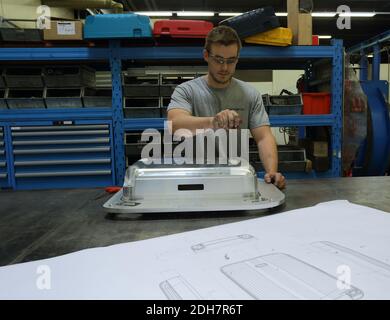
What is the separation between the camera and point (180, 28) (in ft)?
6.11

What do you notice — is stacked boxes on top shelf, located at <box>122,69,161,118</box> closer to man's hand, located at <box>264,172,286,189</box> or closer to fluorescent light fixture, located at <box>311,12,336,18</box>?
man's hand, located at <box>264,172,286,189</box>

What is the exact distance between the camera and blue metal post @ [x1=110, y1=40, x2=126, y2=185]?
6.22 ft

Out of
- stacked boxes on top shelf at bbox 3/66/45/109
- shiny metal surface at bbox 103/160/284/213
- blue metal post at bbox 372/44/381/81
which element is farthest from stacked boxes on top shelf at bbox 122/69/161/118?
blue metal post at bbox 372/44/381/81

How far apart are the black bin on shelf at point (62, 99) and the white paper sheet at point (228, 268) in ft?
5.29

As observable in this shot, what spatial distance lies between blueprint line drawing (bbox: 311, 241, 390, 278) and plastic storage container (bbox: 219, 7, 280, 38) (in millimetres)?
1616

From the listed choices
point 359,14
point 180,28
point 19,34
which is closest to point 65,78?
point 19,34

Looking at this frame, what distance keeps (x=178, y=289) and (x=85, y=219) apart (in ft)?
1.44

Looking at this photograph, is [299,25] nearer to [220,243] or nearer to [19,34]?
[19,34]

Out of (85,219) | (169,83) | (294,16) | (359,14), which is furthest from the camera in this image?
(359,14)

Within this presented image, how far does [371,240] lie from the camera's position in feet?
1.80

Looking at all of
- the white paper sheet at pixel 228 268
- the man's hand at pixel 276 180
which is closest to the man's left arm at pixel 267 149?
the man's hand at pixel 276 180

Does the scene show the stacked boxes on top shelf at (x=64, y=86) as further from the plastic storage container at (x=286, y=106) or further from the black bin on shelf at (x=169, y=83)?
the plastic storage container at (x=286, y=106)

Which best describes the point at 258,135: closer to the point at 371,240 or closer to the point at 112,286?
the point at 371,240

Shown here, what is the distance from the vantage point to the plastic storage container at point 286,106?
81.6 inches
